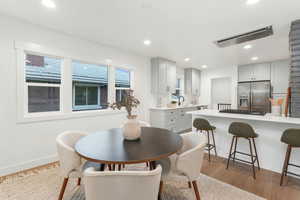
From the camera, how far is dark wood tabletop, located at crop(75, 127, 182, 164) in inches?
44.0

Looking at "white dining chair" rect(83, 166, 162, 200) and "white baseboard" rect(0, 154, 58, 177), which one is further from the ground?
"white dining chair" rect(83, 166, 162, 200)

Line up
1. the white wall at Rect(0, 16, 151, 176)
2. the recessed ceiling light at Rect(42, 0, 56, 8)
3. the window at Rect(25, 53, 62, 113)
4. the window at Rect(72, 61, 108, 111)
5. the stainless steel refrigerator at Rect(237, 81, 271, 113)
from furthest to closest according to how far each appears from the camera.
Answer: the stainless steel refrigerator at Rect(237, 81, 271, 113) < the window at Rect(72, 61, 108, 111) < the window at Rect(25, 53, 62, 113) < the white wall at Rect(0, 16, 151, 176) < the recessed ceiling light at Rect(42, 0, 56, 8)

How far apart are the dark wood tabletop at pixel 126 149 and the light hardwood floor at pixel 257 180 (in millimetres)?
1265

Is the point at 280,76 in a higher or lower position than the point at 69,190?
higher

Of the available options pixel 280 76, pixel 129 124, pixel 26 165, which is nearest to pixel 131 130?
pixel 129 124

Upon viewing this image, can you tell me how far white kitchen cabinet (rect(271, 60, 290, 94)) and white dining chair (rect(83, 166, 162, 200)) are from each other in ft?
18.3

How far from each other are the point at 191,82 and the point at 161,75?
6.65 ft

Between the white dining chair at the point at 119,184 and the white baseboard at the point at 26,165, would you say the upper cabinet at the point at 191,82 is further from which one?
the white dining chair at the point at 119,184

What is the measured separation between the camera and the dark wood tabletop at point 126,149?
1118 mm

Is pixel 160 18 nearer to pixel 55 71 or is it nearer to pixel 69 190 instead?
pixel 55 71

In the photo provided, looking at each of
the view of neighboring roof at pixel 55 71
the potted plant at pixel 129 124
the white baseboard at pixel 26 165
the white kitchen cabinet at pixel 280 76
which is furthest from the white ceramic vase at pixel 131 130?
the white kitchen cabinet at pixel 280 76

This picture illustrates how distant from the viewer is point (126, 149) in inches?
51.7

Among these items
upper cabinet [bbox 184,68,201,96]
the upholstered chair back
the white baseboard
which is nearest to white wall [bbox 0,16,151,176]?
the white baseboard

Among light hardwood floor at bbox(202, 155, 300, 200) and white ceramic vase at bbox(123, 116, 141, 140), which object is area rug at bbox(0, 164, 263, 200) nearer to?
light hardwood floor at bbox(202, 155, 300, 200)
